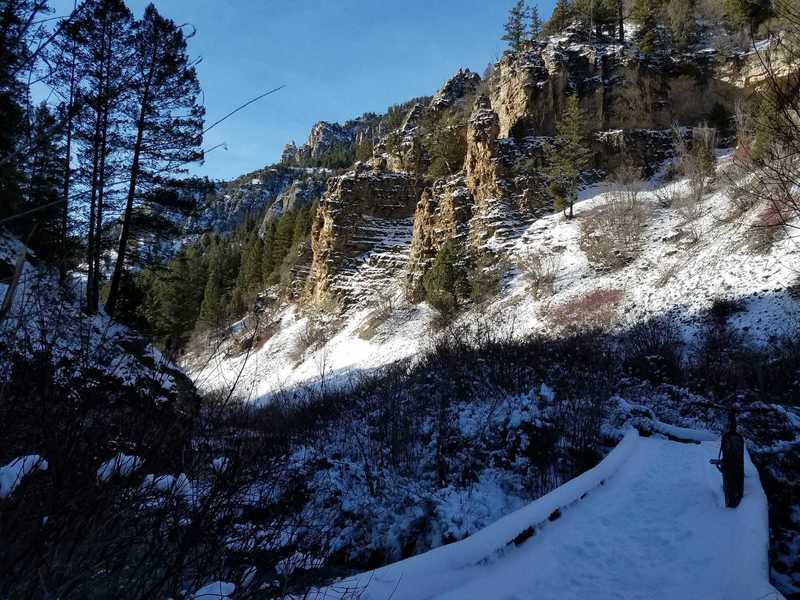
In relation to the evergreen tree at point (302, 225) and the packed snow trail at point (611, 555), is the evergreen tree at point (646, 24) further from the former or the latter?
the packed snow trail at point (611, 555)

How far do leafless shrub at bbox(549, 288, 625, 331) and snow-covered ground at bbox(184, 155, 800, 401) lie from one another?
0.71 ft

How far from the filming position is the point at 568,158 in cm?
2886

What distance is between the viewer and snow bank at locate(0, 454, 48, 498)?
1469mm

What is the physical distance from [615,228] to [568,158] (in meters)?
8.89

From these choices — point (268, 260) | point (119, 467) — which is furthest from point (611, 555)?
point (268, 260)

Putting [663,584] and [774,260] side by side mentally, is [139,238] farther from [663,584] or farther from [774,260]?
[774,260]

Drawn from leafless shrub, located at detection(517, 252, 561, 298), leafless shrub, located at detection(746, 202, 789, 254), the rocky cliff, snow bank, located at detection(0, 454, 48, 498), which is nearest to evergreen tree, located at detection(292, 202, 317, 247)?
the rocky cliff

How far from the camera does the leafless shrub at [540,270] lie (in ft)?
69.4

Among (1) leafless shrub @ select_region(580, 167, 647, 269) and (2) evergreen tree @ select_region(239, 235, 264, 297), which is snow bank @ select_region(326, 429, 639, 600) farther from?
(2) evergreen tree @ select_region(239, 235, 264, 297)

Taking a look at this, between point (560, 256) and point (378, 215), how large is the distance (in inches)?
708

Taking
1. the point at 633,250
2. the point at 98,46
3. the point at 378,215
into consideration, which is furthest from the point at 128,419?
the point at 378,215

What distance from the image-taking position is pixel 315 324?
31734 millimetres

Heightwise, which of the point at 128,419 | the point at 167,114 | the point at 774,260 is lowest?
the point at 128,419

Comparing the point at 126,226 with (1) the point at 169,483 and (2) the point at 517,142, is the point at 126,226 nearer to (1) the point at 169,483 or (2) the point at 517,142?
(1) the point at 169,483
